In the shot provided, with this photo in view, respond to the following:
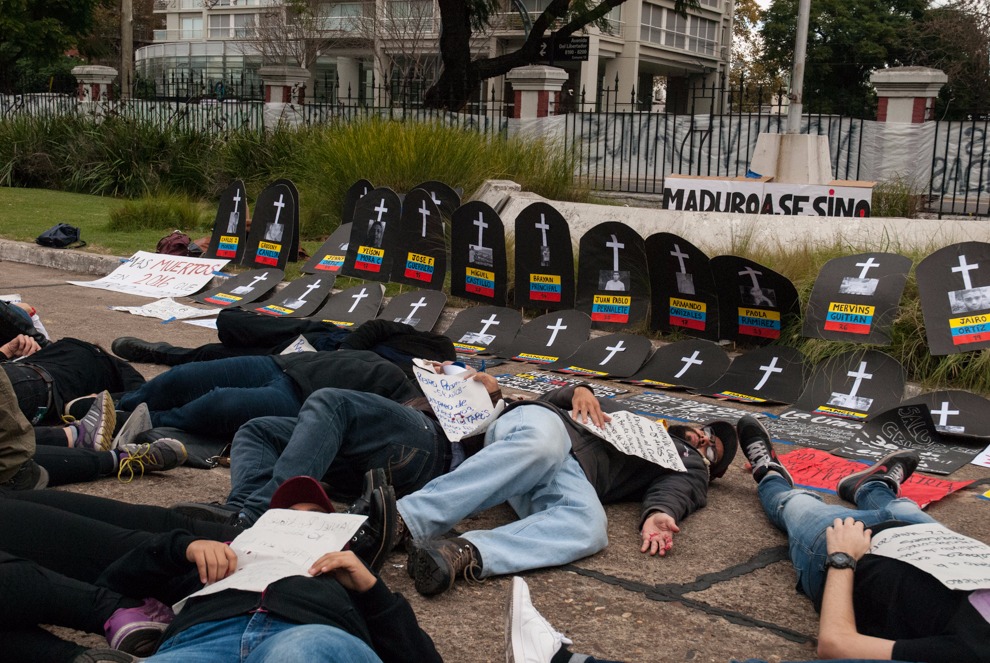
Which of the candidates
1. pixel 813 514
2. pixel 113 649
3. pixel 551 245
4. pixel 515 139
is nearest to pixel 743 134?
pixel 515 139

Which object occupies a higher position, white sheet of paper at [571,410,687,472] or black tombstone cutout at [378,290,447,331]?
white sheet of paper at [571,410,687,472]

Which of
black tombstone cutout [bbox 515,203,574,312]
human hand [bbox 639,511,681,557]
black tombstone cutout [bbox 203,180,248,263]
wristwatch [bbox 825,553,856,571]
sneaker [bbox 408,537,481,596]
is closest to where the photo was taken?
wristwatch [bbox 825,553,856,571]

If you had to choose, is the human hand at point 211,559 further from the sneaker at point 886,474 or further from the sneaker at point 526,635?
the sneaker at point 886,474

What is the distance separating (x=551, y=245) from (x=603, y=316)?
28.0 inches

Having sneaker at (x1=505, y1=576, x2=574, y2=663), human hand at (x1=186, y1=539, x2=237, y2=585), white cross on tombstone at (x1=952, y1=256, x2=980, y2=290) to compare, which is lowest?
sneaker at (x1=505, y1=576, x2=574, y2=663)

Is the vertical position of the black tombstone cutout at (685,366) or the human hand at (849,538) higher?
the human hand at (849,538)

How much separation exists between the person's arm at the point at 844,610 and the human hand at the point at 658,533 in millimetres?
642

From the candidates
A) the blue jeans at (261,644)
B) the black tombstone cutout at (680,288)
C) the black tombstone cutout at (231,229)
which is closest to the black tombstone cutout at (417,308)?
the black tombstone cutout at (680,288)

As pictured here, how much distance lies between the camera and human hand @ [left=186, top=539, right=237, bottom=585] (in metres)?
2.56

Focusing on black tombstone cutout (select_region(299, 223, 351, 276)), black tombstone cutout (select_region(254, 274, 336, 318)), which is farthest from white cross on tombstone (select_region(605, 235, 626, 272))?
black tombstone cutout (select_region(299, 223, 351, 276))

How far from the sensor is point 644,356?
21.6 ft

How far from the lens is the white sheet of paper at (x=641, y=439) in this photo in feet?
12.7

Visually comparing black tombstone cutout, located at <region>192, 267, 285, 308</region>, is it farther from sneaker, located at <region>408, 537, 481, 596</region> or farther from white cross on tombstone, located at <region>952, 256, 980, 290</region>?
sneaker, located at <region>408, 537, 481, 596</region>

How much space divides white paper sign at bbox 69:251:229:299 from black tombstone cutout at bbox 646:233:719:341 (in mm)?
4417
